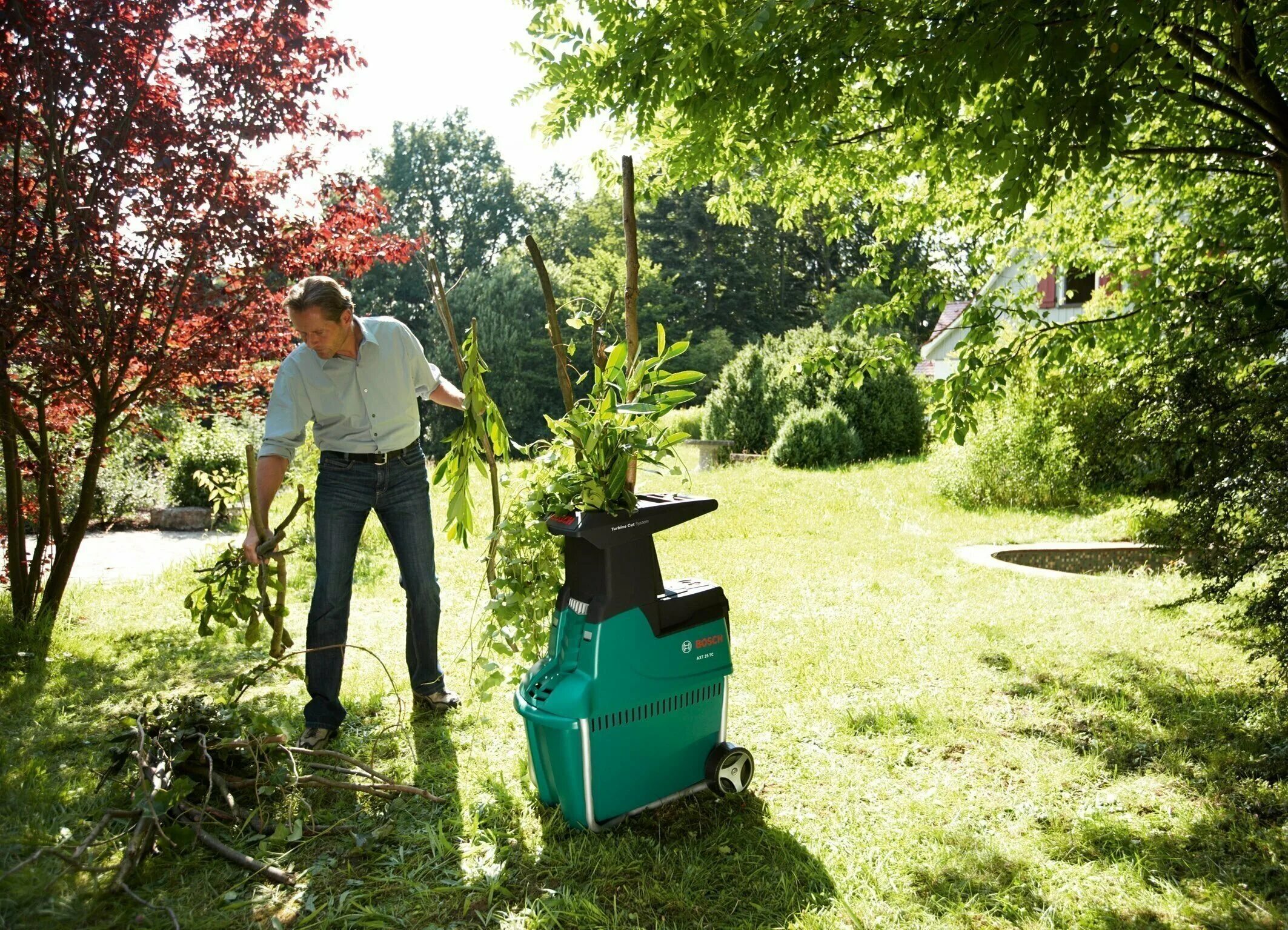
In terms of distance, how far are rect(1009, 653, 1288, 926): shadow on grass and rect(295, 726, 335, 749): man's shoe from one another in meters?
2.45

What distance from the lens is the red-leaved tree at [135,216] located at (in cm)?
447

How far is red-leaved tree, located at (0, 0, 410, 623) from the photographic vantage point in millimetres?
4469

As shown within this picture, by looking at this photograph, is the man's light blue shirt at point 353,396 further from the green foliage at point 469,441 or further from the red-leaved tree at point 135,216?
the red-leaved tree at point 135,216

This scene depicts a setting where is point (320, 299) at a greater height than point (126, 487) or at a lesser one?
greater

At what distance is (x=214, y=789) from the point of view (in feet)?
9.37

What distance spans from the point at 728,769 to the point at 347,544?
165 centimetres

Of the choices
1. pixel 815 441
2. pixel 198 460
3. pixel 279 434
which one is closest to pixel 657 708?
pixel 279 434

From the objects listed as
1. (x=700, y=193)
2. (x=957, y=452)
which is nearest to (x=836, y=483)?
(x=957, y=452)

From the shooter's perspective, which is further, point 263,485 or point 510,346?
point 510,346

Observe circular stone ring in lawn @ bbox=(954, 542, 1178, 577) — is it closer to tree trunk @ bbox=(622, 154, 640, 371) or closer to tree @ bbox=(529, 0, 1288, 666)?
tree @ bbox=(529, 0, 1288, 666)

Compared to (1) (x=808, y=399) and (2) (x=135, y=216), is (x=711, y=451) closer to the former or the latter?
(1) (x=808, y=399)

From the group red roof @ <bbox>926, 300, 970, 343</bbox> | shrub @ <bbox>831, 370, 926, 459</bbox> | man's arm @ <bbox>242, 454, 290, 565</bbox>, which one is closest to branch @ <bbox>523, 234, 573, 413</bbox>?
man's arm @ <bbox>242, 454, 290, 565</bbox>

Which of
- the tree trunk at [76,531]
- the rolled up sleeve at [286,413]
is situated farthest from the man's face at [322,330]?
the tree trunk at [76,531]

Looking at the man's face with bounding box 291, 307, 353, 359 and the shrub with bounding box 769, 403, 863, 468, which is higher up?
the man's face with bounding box 291, 307, 353, 359
